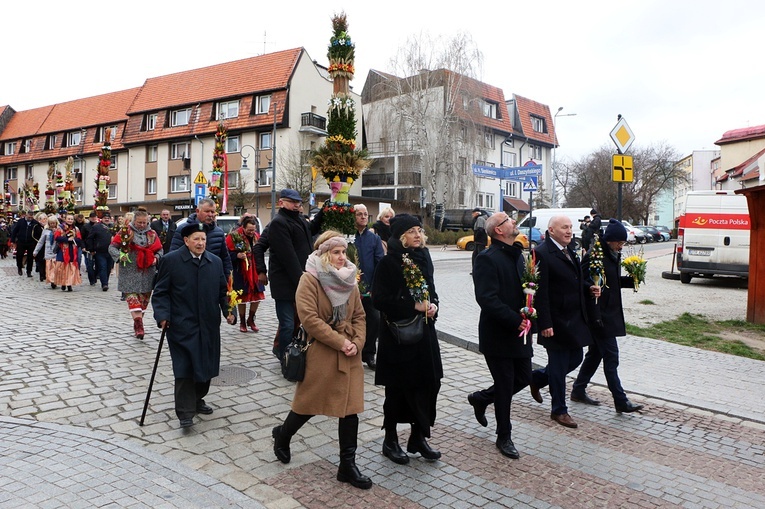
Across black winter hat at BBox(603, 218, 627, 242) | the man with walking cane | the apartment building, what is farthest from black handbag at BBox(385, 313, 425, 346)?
the apartment building

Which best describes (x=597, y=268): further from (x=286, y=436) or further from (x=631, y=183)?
(x=631, y=183)

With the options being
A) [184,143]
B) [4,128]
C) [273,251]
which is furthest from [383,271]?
[4,128]

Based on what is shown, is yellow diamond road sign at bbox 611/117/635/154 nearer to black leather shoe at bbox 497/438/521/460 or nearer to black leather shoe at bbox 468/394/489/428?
black leather shoe at bbox 468/394/489/428

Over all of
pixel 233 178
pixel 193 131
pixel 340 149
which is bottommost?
pixel 340 149

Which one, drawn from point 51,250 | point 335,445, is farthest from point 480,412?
point 51,250

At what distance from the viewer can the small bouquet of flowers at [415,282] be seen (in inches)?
173

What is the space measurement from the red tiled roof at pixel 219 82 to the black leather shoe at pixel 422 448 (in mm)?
41616

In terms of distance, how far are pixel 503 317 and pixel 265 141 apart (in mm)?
43204

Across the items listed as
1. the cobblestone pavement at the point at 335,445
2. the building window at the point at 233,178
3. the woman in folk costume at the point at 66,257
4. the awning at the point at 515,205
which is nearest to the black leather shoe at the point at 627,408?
the cobblestone pavement at the point at 335,445

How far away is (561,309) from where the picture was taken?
215 inches

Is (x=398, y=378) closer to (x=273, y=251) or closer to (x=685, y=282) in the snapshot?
(x=273, y=251)

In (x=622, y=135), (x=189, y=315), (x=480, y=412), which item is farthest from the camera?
(x=622, y=135)

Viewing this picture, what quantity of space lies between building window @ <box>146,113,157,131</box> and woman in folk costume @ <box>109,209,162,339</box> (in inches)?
1796

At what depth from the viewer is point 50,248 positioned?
14.7 m
